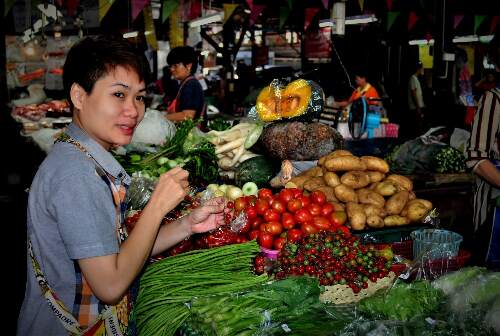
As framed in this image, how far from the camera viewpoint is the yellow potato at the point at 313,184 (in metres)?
4.21

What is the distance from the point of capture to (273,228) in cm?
344

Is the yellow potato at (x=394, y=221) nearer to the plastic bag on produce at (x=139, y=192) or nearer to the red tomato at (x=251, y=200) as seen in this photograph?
the red tomato at (x=251, y=200)

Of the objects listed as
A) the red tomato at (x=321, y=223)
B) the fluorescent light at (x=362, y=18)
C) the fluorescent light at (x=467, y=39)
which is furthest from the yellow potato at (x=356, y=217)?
the fluorescent light at (x=467, y=39)

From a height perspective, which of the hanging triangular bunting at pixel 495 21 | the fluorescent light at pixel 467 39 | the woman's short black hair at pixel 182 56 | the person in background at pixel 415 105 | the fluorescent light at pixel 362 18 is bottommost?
the person in background at pixel 415 105

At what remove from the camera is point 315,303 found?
2.64 metres

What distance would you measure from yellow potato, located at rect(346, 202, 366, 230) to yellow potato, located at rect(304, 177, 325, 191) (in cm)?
41

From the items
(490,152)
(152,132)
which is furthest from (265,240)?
(152,132)

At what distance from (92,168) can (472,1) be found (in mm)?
12062

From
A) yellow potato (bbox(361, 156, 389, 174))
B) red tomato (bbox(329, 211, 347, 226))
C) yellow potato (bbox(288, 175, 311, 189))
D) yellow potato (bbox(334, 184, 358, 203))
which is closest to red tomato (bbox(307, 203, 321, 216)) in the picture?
red tomato (bbox(329, 211, 347, 226))

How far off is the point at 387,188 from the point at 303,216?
0.98 m

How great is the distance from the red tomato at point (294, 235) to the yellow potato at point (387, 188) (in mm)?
1073

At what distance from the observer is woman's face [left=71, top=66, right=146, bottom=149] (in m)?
2.00

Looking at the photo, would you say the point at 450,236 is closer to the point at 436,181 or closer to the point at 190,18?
the point at 436,181

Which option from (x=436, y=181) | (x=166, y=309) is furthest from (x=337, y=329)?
(x=436, y=181)
